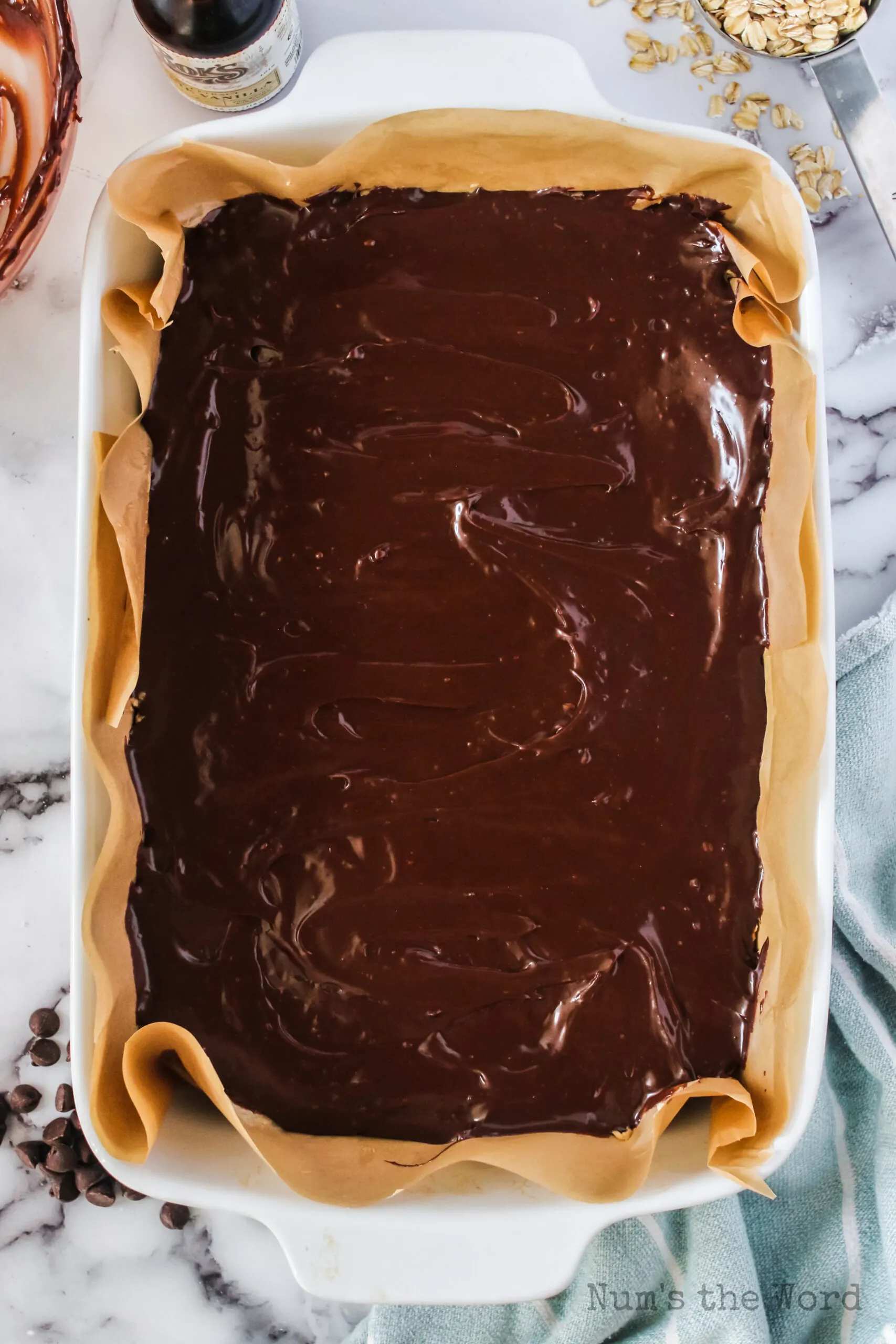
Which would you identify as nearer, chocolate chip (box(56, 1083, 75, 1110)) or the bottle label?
the bottle label

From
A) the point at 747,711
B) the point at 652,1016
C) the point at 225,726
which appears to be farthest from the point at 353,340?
the point at 652,1016

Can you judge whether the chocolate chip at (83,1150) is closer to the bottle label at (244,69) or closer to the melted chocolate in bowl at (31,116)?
the melted chocolate in bowl at (31,116)

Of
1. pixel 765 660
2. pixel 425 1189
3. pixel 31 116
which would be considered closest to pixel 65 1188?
pixel 425 1189

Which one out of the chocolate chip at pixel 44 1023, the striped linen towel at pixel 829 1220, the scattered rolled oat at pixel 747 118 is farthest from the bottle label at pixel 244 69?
the chocolate chip at pixel 44 1023

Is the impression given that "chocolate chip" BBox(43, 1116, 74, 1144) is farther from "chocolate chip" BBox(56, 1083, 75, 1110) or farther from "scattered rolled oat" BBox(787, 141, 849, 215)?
"scattered rolled oat" BBox(787, 141, 849, 215)

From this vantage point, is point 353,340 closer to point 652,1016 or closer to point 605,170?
point 605,170

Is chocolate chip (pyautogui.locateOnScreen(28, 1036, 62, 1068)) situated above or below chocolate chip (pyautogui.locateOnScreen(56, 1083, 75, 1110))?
above

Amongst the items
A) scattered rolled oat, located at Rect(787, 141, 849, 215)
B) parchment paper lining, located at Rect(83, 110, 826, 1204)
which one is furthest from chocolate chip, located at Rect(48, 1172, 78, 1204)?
scattered rolled oat, located at Rect(787, 141, 849, 215)

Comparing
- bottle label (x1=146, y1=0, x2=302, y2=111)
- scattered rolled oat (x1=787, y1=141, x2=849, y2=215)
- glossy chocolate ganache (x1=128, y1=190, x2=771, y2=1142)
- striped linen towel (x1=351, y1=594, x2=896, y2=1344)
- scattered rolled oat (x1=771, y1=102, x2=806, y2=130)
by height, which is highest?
bottle label (x1=146, y1=0, x2=302, y2=111)
